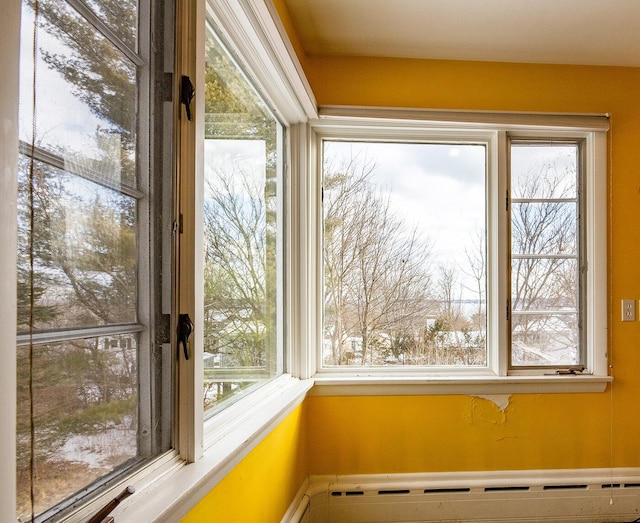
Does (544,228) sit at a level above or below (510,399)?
above

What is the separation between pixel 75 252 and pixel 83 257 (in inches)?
0.9

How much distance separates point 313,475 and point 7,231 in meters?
2.13

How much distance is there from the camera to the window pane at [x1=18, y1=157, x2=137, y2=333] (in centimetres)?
62

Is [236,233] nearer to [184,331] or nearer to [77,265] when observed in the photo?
[184,331]

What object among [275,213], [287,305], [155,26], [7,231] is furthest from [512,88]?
[7,231]

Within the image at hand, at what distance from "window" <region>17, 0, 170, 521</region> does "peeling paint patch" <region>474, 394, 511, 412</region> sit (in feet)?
6.15

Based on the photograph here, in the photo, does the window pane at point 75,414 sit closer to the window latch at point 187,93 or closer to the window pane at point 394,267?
the window latch at point 187,93

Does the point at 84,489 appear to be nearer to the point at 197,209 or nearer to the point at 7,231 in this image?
the point at 7,231

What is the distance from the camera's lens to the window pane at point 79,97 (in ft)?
2.05

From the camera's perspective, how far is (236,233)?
147 centimetres

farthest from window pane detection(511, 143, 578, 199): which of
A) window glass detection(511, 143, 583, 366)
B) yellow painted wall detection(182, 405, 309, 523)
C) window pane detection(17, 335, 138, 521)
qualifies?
window pane detection(17, 335, 138, 521)

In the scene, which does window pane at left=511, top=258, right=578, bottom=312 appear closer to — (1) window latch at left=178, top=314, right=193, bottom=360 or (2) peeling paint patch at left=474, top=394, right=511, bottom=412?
(2) peeling paint patch at left=474, top=394, right=511, bottom=412

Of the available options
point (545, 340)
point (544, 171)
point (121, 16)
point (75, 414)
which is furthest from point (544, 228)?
point (75, 414)

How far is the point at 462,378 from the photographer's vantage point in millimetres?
2279
